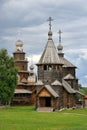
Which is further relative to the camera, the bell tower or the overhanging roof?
the bell tower

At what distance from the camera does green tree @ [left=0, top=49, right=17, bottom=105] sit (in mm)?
72062

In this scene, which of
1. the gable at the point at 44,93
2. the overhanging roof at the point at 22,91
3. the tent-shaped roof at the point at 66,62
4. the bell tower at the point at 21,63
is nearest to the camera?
the gable at the point at 44,93

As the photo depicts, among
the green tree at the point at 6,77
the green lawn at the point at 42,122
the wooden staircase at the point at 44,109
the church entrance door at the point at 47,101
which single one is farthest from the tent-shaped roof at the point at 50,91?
the green lawn at the point at 42,122

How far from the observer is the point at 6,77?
7294 centimetres

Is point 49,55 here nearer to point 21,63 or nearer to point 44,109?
point 44,109

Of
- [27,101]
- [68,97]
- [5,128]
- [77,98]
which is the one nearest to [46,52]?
[68,97]

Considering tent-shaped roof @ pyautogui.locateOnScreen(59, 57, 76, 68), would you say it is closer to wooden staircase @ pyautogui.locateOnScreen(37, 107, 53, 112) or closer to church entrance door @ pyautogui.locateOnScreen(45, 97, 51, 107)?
church entrance door @ pyautogui.locateOnScreen(45, 97, 51, 107)

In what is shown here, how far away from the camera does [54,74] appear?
216ft

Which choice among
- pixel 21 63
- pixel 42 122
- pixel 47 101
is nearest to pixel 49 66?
pixel 47 101

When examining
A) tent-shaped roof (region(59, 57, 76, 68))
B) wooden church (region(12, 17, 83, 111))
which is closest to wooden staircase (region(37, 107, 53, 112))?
wooden church (region(12, 17, 83, 111))

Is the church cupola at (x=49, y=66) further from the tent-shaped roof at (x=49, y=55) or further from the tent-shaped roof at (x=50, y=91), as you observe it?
the tent-shaped roof at (x=50, y=91)

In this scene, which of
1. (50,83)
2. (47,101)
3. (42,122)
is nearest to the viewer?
(42,122)

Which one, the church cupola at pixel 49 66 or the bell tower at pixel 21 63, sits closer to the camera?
the church cupola at pixel 49 66

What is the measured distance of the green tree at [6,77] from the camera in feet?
236
